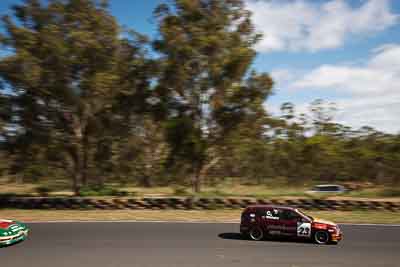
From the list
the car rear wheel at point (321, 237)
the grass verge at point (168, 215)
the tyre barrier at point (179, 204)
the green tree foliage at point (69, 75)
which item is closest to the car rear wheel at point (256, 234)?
the car rear wheel at point (321, 237)

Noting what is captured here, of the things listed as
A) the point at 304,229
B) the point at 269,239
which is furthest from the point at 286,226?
the point at 269,239

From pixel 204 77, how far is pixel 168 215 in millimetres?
10570

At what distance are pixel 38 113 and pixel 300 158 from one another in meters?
30.6

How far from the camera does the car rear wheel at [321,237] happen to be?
14422 mm

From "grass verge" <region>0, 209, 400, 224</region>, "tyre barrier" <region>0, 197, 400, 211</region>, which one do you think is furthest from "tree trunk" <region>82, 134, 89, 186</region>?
"grass verge" <region>0, 209, 400, 224</region>

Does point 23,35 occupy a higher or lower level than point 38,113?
higher

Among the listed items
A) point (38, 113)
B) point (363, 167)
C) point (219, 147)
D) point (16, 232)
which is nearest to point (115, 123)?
point (38, 113)

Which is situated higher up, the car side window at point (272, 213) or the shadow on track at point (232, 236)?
the car side window at point (272, 213)

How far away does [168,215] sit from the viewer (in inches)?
869

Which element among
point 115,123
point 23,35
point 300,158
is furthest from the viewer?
point 300,158

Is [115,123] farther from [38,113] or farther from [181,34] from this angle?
[181,34]

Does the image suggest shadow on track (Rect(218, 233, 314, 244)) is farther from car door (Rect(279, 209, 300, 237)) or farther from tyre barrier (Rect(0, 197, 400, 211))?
tyre barrier (Rect(0, 197, 400, 211))

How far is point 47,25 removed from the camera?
27.1 meters

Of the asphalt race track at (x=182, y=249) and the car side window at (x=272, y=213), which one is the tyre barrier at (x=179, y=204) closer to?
the asphalt race track at (x=182, y=249)
